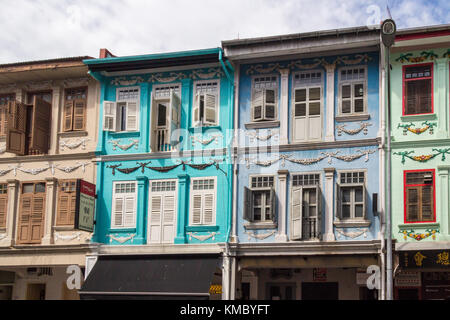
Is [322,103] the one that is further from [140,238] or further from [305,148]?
[140,238]

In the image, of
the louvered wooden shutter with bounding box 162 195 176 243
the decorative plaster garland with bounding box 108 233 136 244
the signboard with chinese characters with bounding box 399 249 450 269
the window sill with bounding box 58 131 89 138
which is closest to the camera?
the signboard with chinese characters with bounding box 399 249 450 269

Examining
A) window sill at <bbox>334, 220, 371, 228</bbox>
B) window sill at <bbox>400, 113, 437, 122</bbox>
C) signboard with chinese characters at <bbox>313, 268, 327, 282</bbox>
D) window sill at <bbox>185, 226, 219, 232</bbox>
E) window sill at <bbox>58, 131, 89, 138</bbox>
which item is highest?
window sill at <bbox>400, 113, 437, 122</bbox>

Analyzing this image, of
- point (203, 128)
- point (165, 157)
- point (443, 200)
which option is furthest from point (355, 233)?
point (165, 157)

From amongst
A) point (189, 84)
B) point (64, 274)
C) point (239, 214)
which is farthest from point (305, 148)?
point (64, 274)

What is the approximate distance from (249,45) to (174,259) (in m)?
6.76

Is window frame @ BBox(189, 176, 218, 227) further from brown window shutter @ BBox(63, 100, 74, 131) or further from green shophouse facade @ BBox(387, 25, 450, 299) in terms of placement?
green shophouse facade @ BBox(387, 25, 450, 299)

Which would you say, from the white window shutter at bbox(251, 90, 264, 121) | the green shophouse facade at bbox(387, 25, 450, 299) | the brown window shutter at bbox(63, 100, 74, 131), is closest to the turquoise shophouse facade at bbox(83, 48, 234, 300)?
the white window shutter at bbox(251, 90, 264, 121)

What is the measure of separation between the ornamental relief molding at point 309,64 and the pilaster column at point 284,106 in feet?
0.80

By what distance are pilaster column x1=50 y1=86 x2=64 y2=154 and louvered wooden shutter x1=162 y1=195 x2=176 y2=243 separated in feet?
14.2

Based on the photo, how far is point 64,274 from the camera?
23.4m

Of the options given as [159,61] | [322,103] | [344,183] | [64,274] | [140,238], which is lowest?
[64,274]

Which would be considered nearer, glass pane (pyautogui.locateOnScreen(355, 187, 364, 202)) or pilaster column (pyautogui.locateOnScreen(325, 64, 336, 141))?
glass pane (pyautogui.locateOnScreen(355, 187, 364, 202))

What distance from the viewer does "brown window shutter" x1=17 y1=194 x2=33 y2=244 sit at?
2205cm

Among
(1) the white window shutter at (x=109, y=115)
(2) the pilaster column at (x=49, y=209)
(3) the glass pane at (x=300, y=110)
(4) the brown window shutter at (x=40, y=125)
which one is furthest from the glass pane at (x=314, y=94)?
(4) the brown window shutter at (x=40, y=125)
